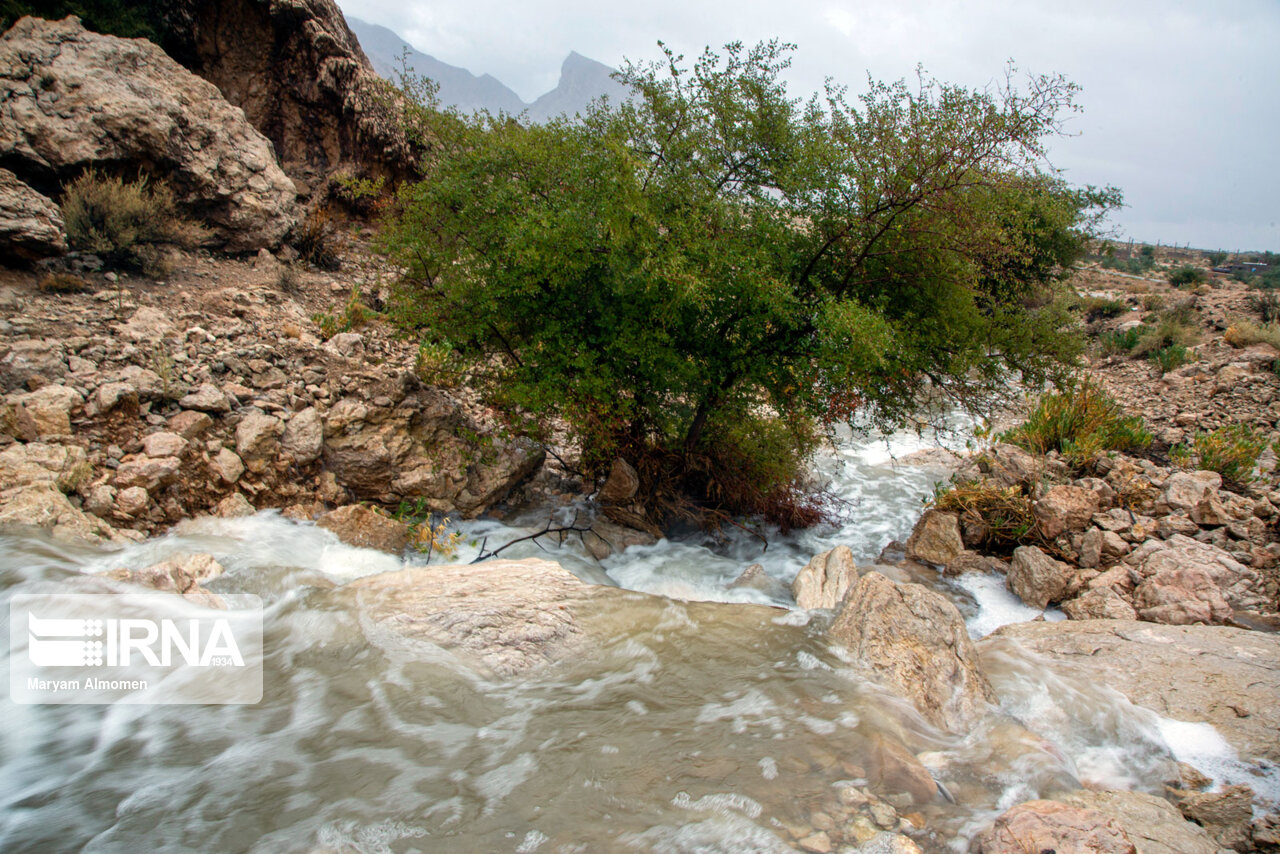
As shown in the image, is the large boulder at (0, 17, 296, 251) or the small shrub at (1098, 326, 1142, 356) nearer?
the large boulder at (0, 17, 296, 251)

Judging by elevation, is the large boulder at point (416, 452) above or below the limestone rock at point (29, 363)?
below

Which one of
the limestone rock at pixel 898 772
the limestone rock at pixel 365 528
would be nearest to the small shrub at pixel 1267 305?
the limestone rock at pixel 898 772

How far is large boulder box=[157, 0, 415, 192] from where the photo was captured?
419 inches

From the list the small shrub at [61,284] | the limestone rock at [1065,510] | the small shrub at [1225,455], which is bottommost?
the limestone rock at [1065,510]

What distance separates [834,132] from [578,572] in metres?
5.22

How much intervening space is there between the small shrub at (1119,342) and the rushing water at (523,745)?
49.5ft

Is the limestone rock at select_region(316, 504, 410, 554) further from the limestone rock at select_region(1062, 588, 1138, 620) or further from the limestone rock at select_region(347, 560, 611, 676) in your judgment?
the limestone rock at select_region(1062, 588, 1138, 620)

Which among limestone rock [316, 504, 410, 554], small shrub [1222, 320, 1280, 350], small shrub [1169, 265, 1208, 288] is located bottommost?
limestone rock [316, 504, 410, 554]

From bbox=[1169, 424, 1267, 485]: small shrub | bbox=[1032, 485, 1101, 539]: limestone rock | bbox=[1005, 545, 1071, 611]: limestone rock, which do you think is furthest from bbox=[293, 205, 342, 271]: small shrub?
bbox=[1169, 424, 1267, 485]: small shrub

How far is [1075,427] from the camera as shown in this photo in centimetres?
831

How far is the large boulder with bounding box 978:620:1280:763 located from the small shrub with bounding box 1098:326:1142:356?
13.7m

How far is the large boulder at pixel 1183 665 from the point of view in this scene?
3502 mm

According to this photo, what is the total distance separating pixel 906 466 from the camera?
10227mm

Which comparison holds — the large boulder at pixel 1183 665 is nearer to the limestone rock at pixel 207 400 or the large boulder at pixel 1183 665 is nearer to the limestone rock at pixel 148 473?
the limestone rock at pixel 148 473
